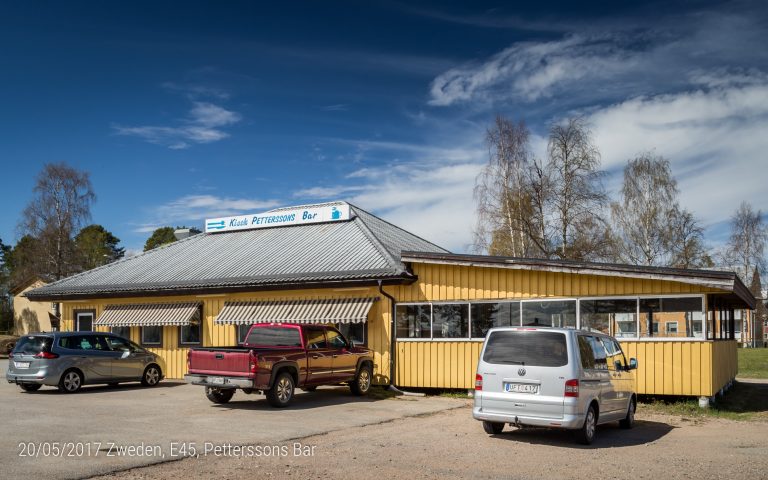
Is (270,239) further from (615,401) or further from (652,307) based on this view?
(615,401)

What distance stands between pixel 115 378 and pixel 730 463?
15636 millimetres

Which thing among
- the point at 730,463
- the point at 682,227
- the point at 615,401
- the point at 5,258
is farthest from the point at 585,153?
the point at 5,258

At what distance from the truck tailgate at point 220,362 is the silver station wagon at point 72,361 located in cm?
472

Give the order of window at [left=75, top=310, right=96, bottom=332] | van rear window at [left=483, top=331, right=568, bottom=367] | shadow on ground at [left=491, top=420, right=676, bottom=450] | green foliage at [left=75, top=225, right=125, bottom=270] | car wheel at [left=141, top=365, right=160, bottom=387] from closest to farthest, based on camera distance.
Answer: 1. van rear window at [left=483, top=331, right=568, bottom=367]
2. shadow on ground at [left=491, top=420, right=676, bottom=450]
3. car wheel at [left=141, top=365, right=160, bottom=387]
4. window at [left=75, top=310, right=96, bottom=332]
5. green foliage at [left=75, top=225, right=125, bottom=270]

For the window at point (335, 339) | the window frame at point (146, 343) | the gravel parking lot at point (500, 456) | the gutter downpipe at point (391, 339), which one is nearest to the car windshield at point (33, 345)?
the window frame at point (146, 343)

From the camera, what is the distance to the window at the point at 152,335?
23.7 meters

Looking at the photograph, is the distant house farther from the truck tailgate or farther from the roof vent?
the truck tailgate

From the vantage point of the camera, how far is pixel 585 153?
34.5 metres

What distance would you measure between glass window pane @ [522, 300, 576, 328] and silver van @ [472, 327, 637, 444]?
5.24 meters

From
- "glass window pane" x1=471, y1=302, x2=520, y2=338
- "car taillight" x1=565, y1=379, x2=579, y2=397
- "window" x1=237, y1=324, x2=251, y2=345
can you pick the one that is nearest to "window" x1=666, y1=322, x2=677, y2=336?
"glass window pane" x1=471, y1=302, x2=520, y2=338

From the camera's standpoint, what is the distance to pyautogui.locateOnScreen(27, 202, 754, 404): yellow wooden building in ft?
52.3

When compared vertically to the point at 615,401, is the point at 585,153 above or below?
above

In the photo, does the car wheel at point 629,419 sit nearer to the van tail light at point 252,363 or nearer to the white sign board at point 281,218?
the van tail light at point 252,363

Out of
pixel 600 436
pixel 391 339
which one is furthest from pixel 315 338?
pixel 600 436
